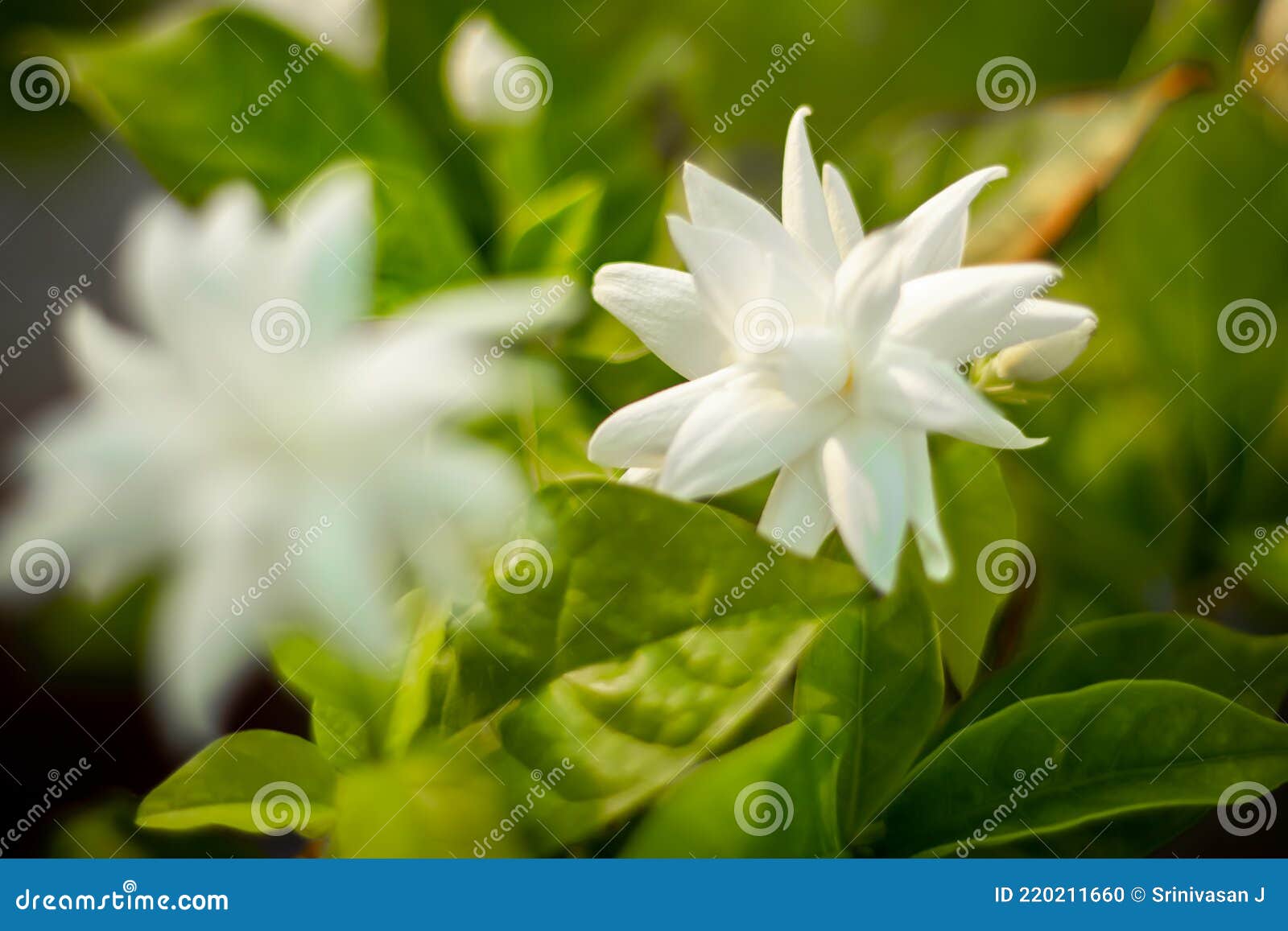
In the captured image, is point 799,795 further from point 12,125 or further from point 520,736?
point 12,125

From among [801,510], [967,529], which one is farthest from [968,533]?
[801,510]
